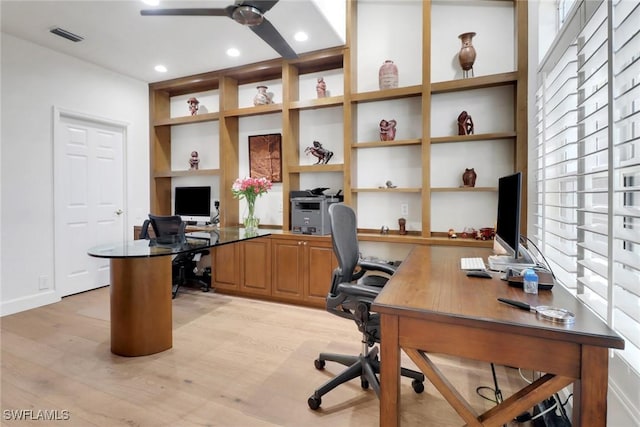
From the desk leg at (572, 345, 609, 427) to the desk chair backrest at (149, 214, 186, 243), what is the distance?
2884 mm

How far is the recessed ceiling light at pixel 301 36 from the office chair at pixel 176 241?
220 centimetres

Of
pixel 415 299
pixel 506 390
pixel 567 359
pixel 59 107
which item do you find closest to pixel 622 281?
pixel 567 359

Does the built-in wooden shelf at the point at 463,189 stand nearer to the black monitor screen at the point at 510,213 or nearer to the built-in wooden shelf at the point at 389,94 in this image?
the built-in wooden shelf at the point at 389,94

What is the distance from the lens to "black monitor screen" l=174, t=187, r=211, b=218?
456cm

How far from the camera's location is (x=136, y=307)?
2441 millimetres

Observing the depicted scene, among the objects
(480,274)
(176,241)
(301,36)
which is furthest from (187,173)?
(480,274)

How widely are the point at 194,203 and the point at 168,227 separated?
172 cm

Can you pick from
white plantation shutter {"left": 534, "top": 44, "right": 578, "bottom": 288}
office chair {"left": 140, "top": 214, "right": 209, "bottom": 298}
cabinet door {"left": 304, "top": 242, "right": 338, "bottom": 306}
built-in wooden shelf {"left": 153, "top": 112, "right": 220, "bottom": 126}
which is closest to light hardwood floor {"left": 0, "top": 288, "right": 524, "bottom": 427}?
cabinet door {"left": 304, "top": 242, "right": 338, "bottom": 306}

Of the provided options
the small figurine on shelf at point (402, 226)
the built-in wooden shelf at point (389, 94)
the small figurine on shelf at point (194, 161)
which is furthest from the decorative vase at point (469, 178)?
the small figurine on shelf at point (194, 161)

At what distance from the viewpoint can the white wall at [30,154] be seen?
3318 mm

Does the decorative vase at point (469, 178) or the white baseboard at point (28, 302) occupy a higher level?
the decorative vase at point (469, 178)

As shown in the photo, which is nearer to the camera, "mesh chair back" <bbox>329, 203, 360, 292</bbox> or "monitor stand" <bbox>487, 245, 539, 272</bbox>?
"monitor stand" <bbox>487, 245, 539, 272</bbox>

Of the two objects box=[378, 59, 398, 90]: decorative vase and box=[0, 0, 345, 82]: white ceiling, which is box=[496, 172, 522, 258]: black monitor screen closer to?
box=[378, 59, 398, 90]: decorative vase

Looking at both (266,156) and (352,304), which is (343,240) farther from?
(266,156)
